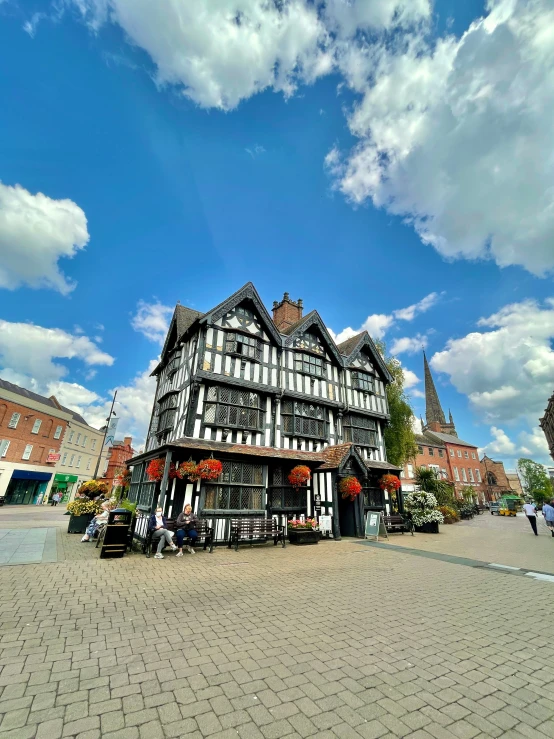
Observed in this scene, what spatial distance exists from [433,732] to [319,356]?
55.6 feet

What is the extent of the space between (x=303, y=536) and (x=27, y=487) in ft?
105

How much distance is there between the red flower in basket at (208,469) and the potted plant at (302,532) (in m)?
4.22

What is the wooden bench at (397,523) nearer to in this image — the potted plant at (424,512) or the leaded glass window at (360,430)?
the potted plant at (424,512)

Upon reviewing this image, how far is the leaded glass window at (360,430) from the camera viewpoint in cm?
1936

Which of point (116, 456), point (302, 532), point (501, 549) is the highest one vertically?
point (116, 456)

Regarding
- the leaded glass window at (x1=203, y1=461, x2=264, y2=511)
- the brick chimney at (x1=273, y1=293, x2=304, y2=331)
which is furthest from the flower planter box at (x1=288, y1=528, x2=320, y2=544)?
the brick chimney at (x1=273, y1=293, x2=304, y2=331)

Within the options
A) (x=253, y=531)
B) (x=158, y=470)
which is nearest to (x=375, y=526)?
(x=253, y=531)

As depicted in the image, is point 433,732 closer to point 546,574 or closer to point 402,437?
point 546,574

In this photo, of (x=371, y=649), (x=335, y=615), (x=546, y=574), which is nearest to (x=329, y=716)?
(x=371, y=649)

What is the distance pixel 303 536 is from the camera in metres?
13.2

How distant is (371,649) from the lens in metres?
4.25

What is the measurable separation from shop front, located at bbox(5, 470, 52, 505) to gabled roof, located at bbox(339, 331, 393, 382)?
3179 centimetres

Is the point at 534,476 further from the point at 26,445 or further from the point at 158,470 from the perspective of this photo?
the point at 26,445

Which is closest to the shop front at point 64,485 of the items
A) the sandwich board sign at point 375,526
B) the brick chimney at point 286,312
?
the brick chimney at point 286,312
